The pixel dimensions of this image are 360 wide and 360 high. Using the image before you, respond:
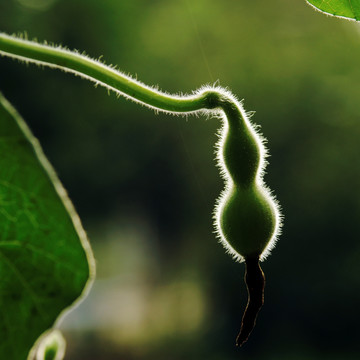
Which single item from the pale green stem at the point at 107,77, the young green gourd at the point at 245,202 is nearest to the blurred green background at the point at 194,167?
the young green gourd at the point at 245,202

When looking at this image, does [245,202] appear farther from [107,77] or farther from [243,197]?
[107,77]

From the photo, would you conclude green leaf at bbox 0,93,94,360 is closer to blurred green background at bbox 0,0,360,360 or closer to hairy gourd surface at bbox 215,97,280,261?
hairy gourd surface at bbox 215,97,280,261

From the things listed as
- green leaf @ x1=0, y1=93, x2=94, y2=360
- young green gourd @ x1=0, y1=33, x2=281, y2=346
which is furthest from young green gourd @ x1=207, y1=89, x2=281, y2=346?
green leaf @ x1=0, y1=93, x2=94, y2=360

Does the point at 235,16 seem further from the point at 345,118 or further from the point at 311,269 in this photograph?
the point at 311,269

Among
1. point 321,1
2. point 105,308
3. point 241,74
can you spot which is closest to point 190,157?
point 241,74

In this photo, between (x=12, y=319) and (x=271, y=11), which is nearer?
(x=12, y=319)
